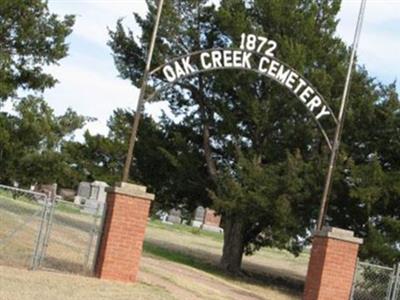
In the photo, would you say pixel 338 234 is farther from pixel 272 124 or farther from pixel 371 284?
pixel 272 124

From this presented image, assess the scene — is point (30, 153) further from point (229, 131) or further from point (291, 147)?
point (291, 147)

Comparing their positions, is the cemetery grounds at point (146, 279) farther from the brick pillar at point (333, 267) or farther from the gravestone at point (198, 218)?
the gravestone at point (198, 218)

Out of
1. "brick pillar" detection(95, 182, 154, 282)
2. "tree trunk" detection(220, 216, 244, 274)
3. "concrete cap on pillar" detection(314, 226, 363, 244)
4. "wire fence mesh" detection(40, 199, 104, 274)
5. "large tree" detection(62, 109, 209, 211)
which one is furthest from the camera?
"large tree" detection(62, 109, 209, 211)

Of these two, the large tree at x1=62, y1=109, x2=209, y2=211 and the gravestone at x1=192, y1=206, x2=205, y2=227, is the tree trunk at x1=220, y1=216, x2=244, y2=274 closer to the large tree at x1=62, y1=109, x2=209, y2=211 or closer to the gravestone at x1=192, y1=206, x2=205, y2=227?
the large tree at x1=62, y1=109, x2=209, y2=211

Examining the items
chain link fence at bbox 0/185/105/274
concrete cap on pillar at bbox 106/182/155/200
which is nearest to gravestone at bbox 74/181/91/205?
chain link fence at bbox 0/185/105/274

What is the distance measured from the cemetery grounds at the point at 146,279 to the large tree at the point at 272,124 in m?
1.66

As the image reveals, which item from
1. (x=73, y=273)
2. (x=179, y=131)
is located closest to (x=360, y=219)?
(x=179, y=131)

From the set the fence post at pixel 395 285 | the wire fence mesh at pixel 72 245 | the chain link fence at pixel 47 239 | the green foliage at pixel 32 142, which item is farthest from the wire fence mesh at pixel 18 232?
the fence post at pixel 395 285

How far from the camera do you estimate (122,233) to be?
15.7 metres

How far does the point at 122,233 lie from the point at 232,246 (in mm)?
13914

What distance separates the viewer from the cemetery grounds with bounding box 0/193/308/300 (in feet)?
45.4

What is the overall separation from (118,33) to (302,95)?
14.4m

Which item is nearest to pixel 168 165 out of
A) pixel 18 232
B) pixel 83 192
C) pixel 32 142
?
pixel 32 142

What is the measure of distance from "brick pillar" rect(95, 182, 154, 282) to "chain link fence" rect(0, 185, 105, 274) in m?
0.41
